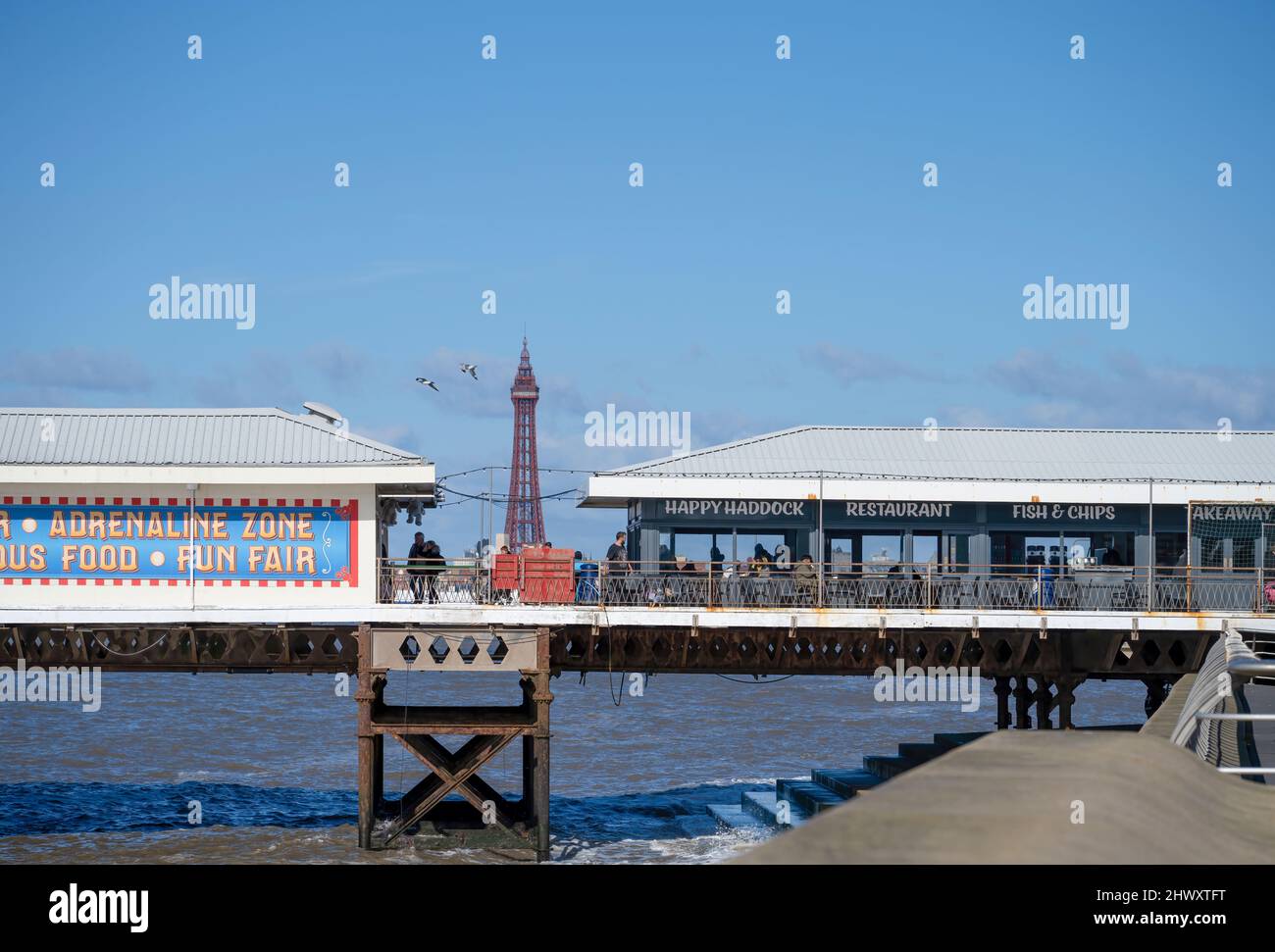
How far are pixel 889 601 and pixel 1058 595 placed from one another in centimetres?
344

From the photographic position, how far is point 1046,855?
554cm

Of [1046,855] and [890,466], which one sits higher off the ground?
[890,466]

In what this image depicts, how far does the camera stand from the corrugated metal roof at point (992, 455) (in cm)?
3350

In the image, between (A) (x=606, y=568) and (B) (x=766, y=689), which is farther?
(B) (x=766, y=689)

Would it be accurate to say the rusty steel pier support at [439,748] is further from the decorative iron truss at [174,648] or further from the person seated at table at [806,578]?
the person seated at table at [806,578]

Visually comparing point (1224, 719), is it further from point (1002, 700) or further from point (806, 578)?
point (1002, 700)

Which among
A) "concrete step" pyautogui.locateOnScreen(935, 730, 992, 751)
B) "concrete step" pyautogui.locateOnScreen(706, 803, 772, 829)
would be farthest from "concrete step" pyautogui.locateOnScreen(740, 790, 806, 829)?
"concrete step" pyautogui.locateOnScreen(935, 730, 992, 751)

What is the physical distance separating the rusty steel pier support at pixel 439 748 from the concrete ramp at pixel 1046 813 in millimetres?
18281

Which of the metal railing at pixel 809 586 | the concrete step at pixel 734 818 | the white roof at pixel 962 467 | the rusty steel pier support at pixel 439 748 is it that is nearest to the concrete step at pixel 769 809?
the concrete step at pixel 734 818

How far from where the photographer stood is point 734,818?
3278 cm

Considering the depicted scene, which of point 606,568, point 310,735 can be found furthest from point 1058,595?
point 310,735

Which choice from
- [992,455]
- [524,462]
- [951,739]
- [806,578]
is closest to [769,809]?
[951,739]
